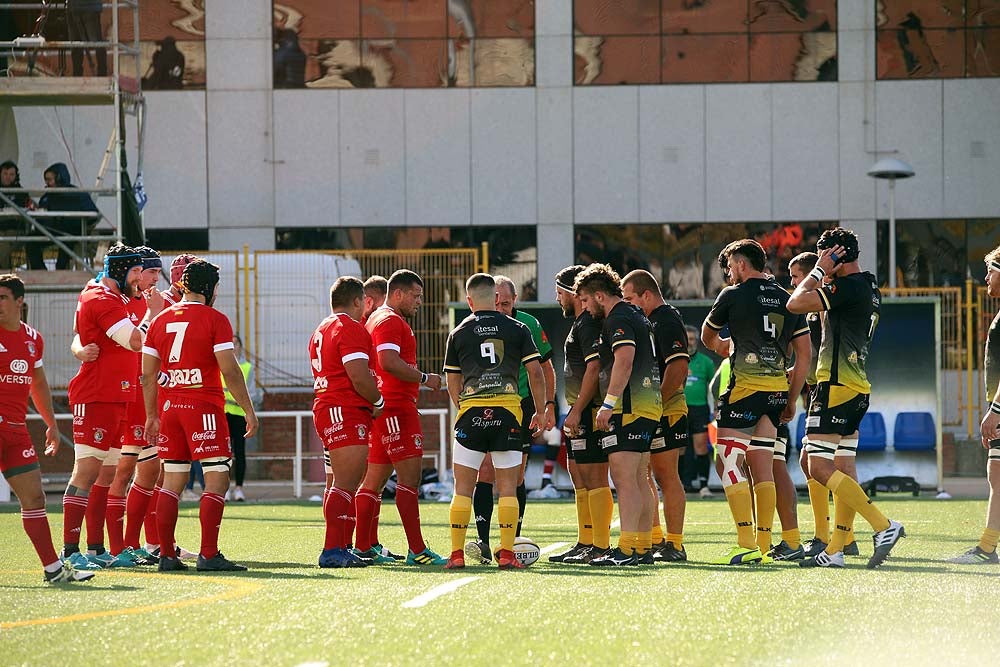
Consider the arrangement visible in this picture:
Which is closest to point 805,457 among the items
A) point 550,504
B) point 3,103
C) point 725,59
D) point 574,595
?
point 574,595

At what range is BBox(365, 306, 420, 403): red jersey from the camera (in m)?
10.9

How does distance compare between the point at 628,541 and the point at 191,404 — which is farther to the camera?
the point at 628,541

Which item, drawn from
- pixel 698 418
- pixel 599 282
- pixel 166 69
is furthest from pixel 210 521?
pixel 166 69

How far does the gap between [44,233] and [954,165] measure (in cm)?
1761

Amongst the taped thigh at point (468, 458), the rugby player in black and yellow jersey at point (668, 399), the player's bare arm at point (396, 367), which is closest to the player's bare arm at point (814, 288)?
the rugby player in black and yellow jersey at point (668, 399)

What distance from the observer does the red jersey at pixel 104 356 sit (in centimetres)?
1062

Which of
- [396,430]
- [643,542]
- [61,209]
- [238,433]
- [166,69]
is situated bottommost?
[643,542]

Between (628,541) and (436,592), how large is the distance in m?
2.40

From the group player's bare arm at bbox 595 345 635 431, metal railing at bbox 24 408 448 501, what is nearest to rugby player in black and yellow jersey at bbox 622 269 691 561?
player's bare arm at bbox 595 345 635 431

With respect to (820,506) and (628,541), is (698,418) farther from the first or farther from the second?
(628,541)

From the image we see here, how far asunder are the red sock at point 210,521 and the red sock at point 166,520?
0.68ft

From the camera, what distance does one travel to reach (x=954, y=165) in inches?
1117

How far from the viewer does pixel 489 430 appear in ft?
33.4

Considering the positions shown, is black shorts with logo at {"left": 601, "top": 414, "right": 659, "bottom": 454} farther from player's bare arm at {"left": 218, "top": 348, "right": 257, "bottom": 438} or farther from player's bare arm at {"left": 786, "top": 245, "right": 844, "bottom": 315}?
player's bare arm at {"left": 218, "top": 348, "right": 257, "bottom": 438}
